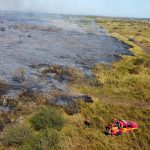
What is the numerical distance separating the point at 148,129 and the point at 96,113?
8.05 metres

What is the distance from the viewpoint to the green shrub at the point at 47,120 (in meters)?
41.1

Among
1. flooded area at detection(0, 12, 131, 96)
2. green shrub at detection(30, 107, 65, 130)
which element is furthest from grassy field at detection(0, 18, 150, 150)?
flooded area at detection(0, 12, 131, 96)

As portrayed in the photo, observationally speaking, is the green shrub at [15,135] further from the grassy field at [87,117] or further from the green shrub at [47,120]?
the green shrub at [47,120]

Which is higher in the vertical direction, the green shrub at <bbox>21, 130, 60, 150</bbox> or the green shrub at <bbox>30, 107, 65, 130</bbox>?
the green shrub at <bbox>30, 107, 65, 130</bbox>

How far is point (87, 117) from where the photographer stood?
149 ft

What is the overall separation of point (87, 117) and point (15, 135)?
12125mm

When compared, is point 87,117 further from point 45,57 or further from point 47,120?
point 45,57

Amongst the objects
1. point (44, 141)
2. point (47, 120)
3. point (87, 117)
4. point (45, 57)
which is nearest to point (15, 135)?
point (44, 141)

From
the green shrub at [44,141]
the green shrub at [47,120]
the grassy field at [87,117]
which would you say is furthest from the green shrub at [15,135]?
the green shrub at [47,120]

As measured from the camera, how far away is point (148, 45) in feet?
385

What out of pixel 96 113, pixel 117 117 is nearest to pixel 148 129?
pixel 117 117

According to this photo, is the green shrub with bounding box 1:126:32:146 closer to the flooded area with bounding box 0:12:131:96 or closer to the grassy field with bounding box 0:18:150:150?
the grassy field with bounding box 0:18:150:150

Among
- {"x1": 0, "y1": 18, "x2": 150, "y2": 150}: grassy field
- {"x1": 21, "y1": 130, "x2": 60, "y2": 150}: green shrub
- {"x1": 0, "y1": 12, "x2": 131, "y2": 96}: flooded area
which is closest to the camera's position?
{"x1": 21, "y1": 130, "x2": 60, "y2": 150}: green shrub

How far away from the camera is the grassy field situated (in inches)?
1494
